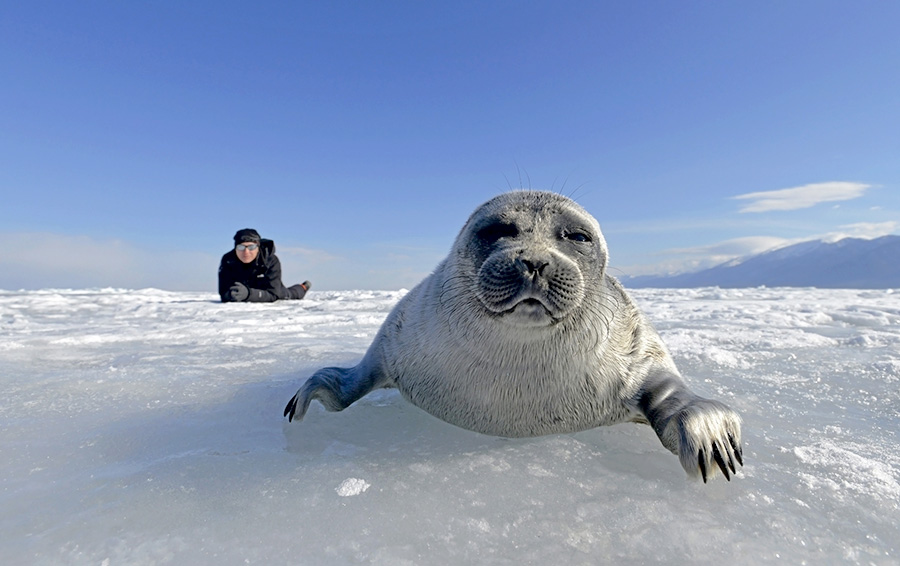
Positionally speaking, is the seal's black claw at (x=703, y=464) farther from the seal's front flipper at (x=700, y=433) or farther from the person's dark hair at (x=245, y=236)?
the person's dark hair at (x=245, y=236)

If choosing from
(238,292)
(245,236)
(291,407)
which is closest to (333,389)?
(291,407)

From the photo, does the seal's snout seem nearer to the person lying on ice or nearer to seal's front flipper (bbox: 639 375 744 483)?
seal's front flipper (bbox: 639 375 744 483)

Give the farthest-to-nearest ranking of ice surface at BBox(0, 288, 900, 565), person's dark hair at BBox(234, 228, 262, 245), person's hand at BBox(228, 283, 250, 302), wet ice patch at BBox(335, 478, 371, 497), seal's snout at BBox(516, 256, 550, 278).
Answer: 1. person's dark hair at BBox(234, 228, 262, 245)
2. person's hand at BBox(228, 283, 250, 302)
3. seal's snout at BBox(516, 256, 550, 278)
4. wet ice patch at BBox(335, 478, 371, 497)
5. ice surface at BBox(0, 288, 900, 565)

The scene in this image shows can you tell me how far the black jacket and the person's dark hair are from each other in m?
0.33

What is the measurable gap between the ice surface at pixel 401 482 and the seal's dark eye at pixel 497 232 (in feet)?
2.74

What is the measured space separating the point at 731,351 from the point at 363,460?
3285 millimetres

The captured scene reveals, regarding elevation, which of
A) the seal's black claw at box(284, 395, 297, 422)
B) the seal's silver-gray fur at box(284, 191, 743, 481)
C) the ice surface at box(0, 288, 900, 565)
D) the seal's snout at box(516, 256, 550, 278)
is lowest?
the ice surface at box(0, 288, 900, 565)

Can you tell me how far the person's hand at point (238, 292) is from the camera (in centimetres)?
916

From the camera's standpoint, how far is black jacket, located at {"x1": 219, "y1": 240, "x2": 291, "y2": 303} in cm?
973

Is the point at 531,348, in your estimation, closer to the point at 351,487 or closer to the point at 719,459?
the point at 719,459

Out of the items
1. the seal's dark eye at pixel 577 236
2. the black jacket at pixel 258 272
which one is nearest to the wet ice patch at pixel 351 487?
the seal's dark eye at pixel 577 236

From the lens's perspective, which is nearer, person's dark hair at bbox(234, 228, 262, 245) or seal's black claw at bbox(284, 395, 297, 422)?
seal's black claw at bbox(284, 395, 297, 422)

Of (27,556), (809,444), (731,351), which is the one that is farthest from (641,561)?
(731,351)

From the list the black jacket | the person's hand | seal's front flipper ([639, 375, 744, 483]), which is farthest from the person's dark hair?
seal's front flipper ([639, 375, 744, 483])
